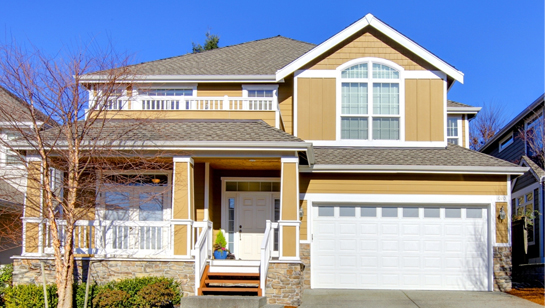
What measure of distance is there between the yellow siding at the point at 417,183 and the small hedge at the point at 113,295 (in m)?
5.04

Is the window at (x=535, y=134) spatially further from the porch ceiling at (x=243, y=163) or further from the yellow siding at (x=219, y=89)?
the yellow siding at (x=219, y=89)

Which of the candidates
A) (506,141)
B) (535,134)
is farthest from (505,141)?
(535,134)

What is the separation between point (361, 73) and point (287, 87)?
2.23 meters

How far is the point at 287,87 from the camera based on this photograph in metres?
17.9

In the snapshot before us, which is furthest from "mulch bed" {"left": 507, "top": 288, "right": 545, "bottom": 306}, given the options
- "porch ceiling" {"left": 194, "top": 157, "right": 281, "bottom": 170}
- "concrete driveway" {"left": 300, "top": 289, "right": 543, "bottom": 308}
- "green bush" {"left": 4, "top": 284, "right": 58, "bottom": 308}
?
"green bush" {"left": 4, "top": 284, "right": 58, "bottom": 308}

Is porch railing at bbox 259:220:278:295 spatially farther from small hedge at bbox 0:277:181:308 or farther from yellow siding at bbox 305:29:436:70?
yellow siding at bbox 305:29:436:70

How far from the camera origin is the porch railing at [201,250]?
12.7 m

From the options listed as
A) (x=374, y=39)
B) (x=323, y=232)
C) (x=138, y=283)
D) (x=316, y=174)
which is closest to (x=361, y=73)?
(x=374, y=39)

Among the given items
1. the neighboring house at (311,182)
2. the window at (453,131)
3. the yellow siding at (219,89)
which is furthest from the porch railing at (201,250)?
the window at (453,131)

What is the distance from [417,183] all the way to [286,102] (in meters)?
4.57

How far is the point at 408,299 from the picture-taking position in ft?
45.8

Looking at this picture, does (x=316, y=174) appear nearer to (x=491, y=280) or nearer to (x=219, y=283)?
(x=219, y=283)

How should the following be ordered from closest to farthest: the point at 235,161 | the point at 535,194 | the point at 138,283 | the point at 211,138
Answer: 1. the point at 138,283
2. the point at 211,138
3. the point at 235,161
4. the point at 535,194

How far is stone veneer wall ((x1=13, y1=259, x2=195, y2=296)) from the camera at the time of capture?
13.0 metres
